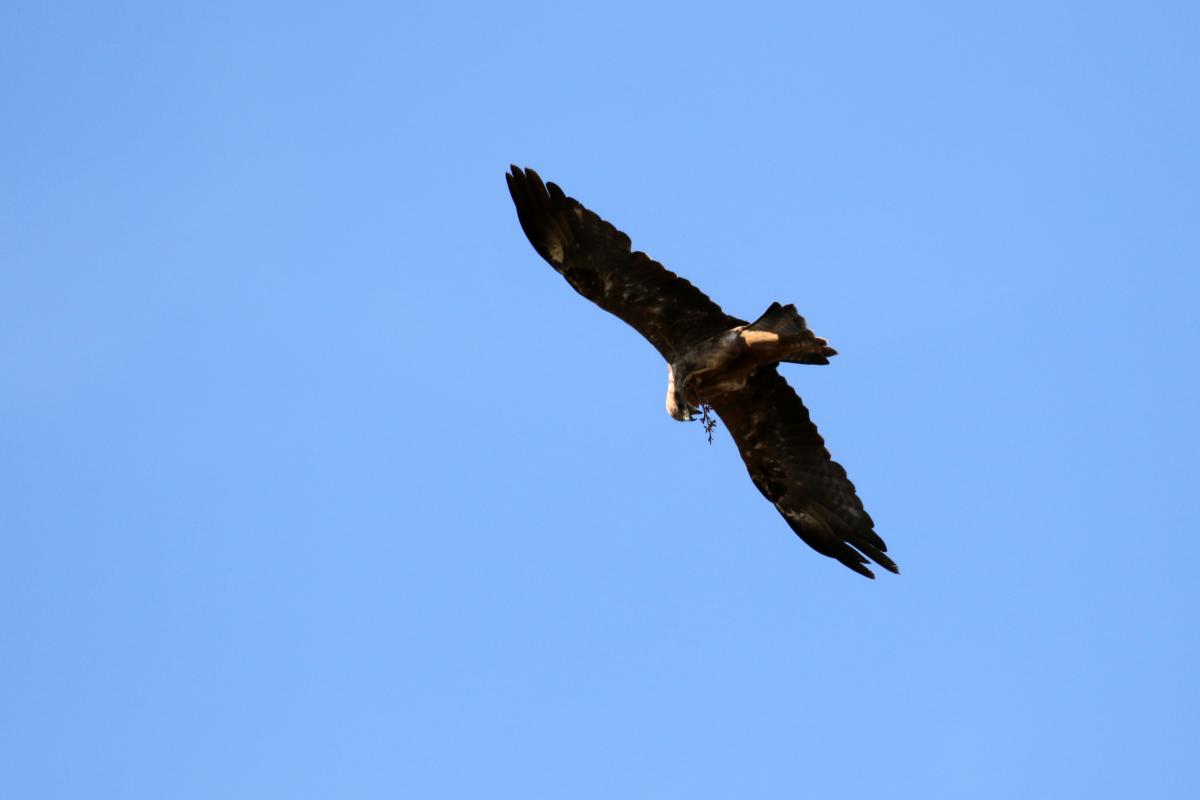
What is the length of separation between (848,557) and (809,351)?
81.8 inches

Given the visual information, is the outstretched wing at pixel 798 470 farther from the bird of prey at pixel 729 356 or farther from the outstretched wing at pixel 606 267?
the outstretched wing at pixel 606 267

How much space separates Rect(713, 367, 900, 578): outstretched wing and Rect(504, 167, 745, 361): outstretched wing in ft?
2.77

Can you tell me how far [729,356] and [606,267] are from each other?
1.33 meters

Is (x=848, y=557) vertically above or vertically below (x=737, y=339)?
below

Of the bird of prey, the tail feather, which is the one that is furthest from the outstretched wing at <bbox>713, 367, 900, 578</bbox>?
the tail feather

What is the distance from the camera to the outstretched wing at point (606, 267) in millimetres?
12594

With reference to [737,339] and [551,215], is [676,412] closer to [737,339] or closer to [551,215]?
[737,339]

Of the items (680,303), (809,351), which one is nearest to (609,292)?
(680,303)

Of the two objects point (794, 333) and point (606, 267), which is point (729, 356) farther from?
point (606, 267)

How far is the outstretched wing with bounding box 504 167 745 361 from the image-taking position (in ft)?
41.3

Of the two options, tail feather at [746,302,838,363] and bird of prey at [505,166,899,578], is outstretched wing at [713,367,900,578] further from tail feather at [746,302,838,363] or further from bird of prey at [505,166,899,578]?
tail feather at [746,302,838,363]

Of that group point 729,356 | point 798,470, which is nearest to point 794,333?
point 729,356

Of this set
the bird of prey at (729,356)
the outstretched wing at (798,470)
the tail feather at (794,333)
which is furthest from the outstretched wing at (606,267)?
the outstretched wing at (798,470)

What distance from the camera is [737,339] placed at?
12688mm
